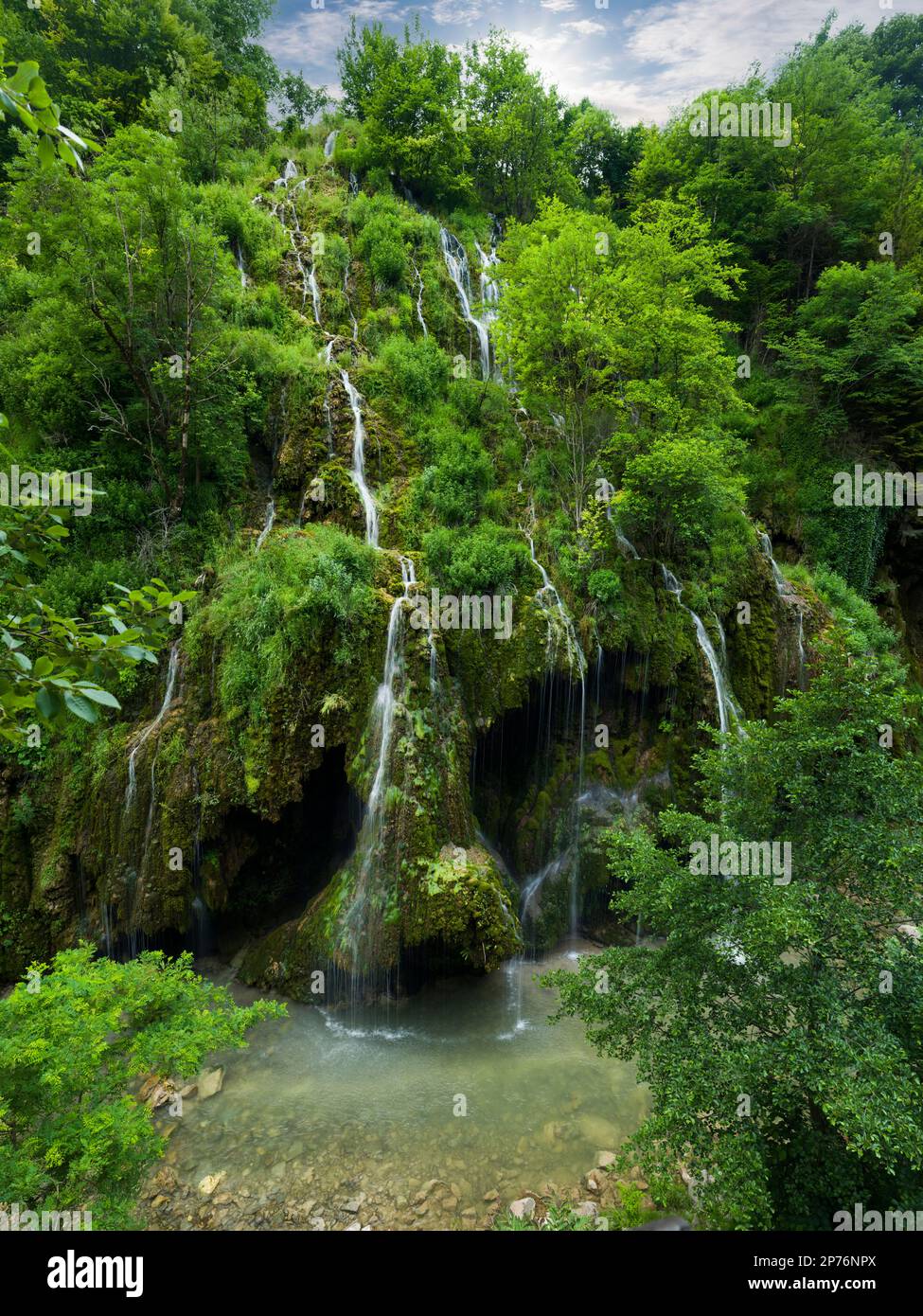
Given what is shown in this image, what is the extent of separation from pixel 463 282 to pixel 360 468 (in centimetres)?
1115

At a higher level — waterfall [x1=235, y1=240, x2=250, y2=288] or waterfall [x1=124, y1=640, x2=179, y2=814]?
waterfall [x1=235, y1=240, x2=250, y2=288]

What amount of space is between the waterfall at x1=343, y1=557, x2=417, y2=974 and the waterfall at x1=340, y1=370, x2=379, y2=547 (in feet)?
8.14

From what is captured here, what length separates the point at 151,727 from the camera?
1028cm

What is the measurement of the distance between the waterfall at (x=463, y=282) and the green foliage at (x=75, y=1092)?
700 inches

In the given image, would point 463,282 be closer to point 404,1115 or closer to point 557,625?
point 557,625

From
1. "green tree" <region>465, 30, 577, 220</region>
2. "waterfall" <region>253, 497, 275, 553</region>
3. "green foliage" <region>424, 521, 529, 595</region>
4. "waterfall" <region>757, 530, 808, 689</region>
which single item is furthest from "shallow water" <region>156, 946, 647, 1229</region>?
"green tree" <region>465, 30, 577, 220</region>

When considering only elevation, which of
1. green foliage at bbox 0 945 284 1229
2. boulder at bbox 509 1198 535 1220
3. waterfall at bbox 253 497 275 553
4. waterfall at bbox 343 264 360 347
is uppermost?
waterfall at bbox 343 264 360 347

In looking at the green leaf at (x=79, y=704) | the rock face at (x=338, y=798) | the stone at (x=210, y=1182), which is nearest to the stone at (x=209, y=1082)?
the stone at (x=210, y=1182)

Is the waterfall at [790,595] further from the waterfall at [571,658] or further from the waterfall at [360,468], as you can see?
the waterfall at [360,468]

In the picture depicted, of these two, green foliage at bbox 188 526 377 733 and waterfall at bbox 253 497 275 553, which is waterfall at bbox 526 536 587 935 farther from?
waterfall at bbox 253 497 275 553

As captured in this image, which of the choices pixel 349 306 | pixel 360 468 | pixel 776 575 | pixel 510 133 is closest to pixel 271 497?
pixel 360 468

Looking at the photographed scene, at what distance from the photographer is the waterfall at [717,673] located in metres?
12.2

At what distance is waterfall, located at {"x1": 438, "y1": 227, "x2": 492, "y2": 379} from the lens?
17.8 metres

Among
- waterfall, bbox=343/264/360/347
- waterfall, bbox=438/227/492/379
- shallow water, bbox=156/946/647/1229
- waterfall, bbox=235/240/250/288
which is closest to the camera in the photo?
shallow water, bbox=156/946/647/1229
